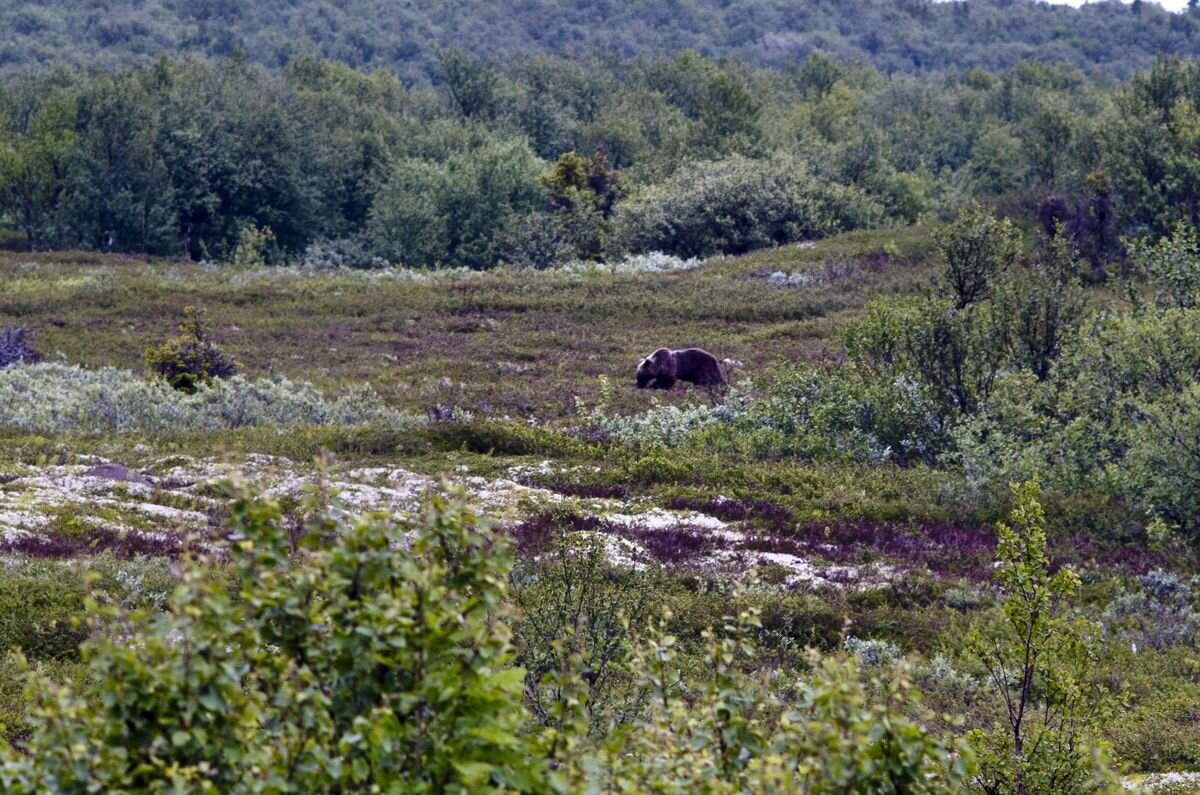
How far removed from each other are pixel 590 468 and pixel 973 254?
9658 millimetres

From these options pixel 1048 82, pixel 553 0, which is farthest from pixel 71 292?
pixel 553 0

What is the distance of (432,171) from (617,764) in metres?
55.7

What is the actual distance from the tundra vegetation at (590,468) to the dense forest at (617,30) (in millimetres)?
83463

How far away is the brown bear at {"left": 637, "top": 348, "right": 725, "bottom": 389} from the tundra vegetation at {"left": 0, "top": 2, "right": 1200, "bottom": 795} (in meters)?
1.12

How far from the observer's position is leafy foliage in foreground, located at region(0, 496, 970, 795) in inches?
146

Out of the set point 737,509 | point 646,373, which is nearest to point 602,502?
point 737,509

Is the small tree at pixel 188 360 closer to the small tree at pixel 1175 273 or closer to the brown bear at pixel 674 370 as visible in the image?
the brown bear at pixel 674 370

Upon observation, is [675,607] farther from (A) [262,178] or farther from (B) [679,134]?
(B) [679,134]

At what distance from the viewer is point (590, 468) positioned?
1778 cm

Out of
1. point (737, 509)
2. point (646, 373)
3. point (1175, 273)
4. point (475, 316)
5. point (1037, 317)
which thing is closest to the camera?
point (737, 509)

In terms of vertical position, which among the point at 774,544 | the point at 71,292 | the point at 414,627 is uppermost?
the point at 414,627

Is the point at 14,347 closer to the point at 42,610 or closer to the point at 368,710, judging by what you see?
the point at 42,610

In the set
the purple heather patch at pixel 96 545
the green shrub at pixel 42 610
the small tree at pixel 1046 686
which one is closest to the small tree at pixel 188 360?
the purple heather patch at pixel 96 545

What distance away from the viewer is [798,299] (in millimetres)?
36656
